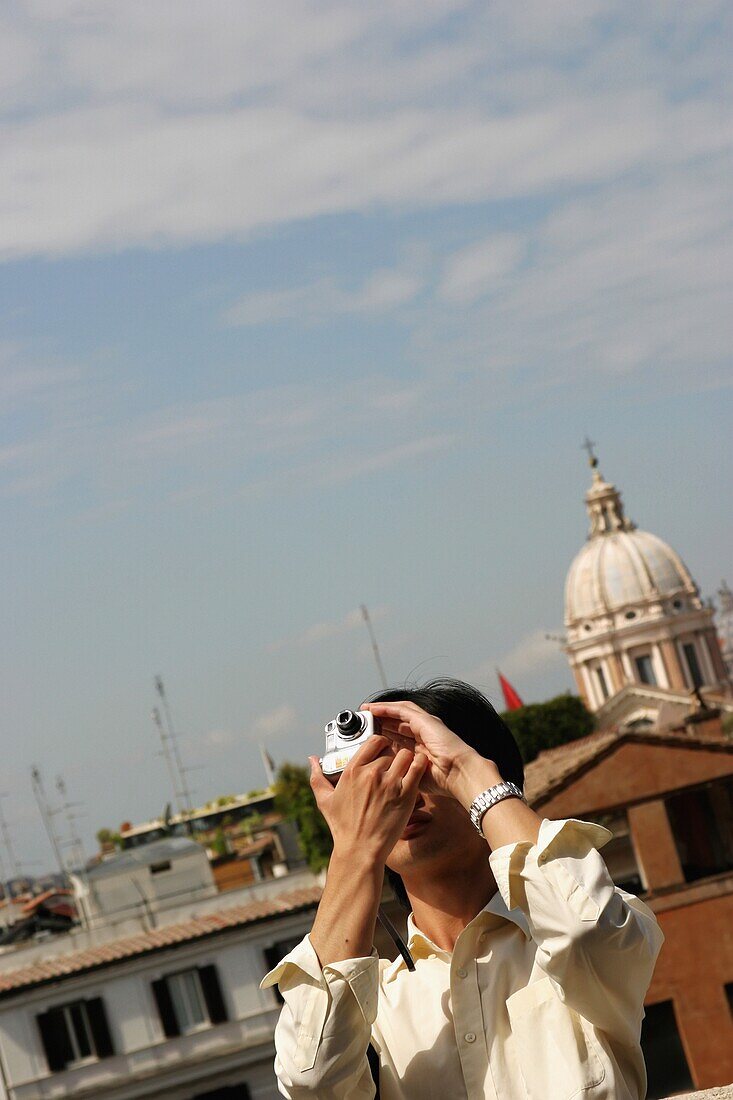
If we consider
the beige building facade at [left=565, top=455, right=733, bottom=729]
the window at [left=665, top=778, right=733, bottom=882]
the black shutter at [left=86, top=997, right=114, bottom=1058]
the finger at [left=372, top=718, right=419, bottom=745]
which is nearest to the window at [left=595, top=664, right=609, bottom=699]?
the beige building facade at [left=565, top=455, right=733, bottom=729]

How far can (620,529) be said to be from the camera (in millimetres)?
106750

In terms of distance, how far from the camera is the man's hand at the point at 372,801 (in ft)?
8.43

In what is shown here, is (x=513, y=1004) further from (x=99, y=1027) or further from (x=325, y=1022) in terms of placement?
(x=99, y=1027)

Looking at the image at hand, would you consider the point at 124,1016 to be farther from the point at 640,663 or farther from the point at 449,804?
the point at 640,663

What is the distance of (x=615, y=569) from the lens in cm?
10462

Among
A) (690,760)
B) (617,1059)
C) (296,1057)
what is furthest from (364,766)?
(690,760)

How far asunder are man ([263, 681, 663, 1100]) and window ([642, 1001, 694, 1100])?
21.9 meters

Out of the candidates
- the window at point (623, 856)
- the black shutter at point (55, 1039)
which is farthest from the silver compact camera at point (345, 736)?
the black shutter at point (55, 1039)

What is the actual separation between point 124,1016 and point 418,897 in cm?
3005

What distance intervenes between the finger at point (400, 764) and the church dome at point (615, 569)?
10090cm

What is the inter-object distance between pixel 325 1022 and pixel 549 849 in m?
0.48

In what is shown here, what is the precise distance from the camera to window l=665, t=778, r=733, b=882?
2627 centimetres

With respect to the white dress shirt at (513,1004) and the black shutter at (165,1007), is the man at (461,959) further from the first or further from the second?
the black shutter at (165,1007)

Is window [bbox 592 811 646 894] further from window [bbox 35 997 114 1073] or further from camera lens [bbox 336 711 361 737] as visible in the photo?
camera lens [bbox 336 711 361 737]
